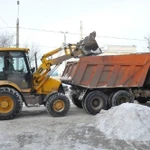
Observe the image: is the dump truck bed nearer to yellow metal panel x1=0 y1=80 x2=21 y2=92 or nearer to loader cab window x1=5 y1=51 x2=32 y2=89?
loader cab window x1=5 y1=51 x2=32 y2=89

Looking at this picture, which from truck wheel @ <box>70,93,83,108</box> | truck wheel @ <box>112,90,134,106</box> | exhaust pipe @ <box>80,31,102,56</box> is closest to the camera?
truck wheel @ <box>112,90,134,106</box>

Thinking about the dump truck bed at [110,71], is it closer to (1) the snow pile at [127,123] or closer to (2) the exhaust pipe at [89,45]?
(2) the exhaust pipe at [89,45]

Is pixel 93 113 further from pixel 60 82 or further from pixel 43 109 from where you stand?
pixel 43 109

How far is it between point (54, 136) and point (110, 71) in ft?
15.8

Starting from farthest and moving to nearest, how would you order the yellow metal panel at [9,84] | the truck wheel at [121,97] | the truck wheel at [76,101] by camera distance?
1. the truck wheel at [76,101]
2. the truck wheel at [121,97]
3. the yellow metal panel at [9,84]

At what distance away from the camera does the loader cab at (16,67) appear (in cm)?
1105

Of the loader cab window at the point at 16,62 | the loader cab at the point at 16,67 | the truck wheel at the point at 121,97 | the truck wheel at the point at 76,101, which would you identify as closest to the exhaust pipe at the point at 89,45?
the truck wheel at the point at 121,97

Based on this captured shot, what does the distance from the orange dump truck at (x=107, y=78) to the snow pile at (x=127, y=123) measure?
2738 mm

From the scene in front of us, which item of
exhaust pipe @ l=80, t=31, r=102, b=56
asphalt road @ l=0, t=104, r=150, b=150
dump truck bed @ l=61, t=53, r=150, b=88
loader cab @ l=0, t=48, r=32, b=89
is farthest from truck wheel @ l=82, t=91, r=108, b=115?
loader cab @ l=0, t=48, r=32, b=89

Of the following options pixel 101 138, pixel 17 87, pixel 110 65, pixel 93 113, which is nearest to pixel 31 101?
pixel 17 87

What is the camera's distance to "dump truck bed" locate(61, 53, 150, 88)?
12.0 m

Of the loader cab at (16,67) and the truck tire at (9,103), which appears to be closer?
the truck tire at (9,103)

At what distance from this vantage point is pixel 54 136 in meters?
8.03

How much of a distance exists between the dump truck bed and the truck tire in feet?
7.72
